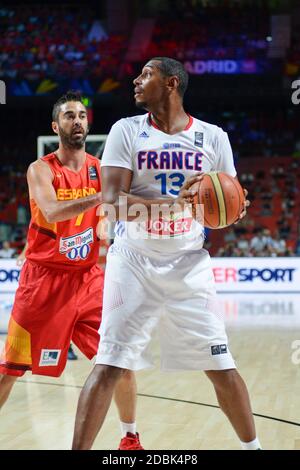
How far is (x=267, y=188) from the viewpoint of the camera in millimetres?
22328

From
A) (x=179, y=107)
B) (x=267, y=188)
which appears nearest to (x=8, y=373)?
(x=179, y=107)

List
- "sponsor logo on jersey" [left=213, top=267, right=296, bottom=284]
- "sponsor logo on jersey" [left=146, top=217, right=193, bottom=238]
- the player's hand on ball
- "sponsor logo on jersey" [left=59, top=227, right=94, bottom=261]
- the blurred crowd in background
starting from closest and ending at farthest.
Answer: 1. the player's hand on ball
2. "sponsor logo on jersey" [left=146, top=217, right=193, bottom=238]
3. "sponsor logo on jersey" [left=59, top=227, right=94, bottom=261]
4. "sponsor logo on jersey" [left=213, top=267, right=296, bottom=284]
5. the blurred crowd in background

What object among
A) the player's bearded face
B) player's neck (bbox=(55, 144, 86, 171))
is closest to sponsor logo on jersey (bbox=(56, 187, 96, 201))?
player's neck (bbox=(55, 144, 86, 171))

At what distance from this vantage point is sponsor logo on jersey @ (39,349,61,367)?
4.27m

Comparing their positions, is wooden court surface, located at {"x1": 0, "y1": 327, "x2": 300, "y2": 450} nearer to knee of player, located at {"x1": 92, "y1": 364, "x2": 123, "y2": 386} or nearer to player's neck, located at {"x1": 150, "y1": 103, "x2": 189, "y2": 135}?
knee of player, located at {"x1": 92, "y1": 364, "x2": 123, "y2": 386}

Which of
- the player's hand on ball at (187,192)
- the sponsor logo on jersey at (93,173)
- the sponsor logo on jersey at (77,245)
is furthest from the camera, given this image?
the sponsor logo on jersey at (93,173)

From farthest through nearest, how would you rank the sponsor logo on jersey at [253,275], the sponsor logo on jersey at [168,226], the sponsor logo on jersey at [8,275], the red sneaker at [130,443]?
the sponsor logo on jersey at [8,275] < the sponsor logo on jersey at [253,275] < the red sneaker at [130,443] < the sponsor logo on jersey at [168,226]

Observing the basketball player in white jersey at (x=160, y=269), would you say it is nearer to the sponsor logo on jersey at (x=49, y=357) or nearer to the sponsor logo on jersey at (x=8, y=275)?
the sponsor logo on jersey at (x=49, y=357)

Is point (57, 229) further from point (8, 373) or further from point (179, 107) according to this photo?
point (179, 107)

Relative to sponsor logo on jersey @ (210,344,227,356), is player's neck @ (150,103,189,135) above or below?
above

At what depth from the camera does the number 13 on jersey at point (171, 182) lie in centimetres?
358

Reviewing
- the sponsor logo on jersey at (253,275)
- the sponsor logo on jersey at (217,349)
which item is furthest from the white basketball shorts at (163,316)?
the sponsor logo on jersey at (253,275)

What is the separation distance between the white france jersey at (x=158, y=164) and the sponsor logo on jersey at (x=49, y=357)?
94 cm

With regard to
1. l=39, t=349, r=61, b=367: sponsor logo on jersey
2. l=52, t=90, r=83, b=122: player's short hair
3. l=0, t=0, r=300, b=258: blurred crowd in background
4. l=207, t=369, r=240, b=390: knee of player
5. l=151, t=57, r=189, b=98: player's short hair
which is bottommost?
l=207, t=369, r=240, b=390: knee of player
